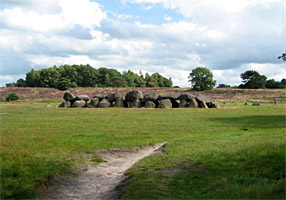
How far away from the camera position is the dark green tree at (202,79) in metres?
94.6

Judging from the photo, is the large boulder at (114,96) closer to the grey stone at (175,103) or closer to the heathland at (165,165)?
the grey stone at (175,103)

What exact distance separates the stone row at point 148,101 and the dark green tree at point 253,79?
63.3 meters

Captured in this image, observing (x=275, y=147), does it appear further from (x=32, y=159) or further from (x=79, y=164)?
(x=32, y=159)

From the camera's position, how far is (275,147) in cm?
1216

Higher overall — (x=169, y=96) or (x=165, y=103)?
(x=169, y=96)

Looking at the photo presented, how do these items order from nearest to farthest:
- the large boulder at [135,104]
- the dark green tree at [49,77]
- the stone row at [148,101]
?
the stone row at [148,101] → the large boulder at [135,104] → the dark green tree at [49,77]

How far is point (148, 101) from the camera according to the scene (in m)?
44.4

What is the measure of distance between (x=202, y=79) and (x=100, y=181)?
8713 centimetres

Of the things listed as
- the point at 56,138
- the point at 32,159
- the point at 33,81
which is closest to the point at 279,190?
the point at 32,159

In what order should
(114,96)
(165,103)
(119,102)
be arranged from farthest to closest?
1. (114,96)
2. (119,102)
3. (165,103)

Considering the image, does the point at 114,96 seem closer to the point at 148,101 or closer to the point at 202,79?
the point at 148,101

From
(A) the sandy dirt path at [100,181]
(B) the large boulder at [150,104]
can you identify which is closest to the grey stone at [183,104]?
(B) the large boulder at [150,104]

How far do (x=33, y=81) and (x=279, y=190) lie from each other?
11830 centimetres

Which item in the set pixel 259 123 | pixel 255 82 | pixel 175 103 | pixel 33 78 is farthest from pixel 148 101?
pixel 33 78
